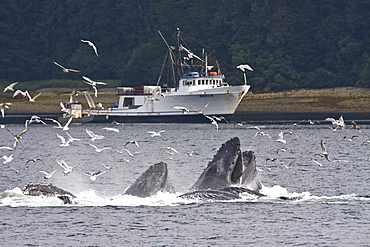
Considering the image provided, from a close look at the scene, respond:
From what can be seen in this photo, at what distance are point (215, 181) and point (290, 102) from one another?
87125 millimetres

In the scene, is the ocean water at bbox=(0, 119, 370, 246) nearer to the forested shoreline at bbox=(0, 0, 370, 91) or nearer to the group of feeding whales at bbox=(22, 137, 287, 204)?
the group of feeding whales at bbox=(22, 137, 287, 204)

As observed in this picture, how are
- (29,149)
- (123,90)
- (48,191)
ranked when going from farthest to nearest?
(123,90), (29,149), (48,191)

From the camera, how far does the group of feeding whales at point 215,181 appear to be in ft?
108

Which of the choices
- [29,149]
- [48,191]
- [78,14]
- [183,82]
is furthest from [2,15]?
[48,191]

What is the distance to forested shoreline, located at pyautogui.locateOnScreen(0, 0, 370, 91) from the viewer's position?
13188cm

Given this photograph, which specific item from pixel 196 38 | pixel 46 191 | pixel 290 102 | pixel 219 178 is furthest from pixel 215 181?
pixel 196 38

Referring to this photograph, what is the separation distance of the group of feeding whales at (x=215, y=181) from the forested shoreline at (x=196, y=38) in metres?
92.9

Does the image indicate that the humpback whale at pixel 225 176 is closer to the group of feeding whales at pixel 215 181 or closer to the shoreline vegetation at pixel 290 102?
the group of feeding whales at pixel 215 181

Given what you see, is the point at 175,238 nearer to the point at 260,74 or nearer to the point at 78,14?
the point at 260,74

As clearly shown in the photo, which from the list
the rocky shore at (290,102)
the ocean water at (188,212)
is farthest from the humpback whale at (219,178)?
the rocky shore at (290,102)

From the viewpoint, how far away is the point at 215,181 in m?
33.1

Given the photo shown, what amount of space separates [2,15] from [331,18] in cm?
6514

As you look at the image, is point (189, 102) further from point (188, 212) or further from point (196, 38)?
point (188, 212)

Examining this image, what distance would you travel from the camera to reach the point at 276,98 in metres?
123
